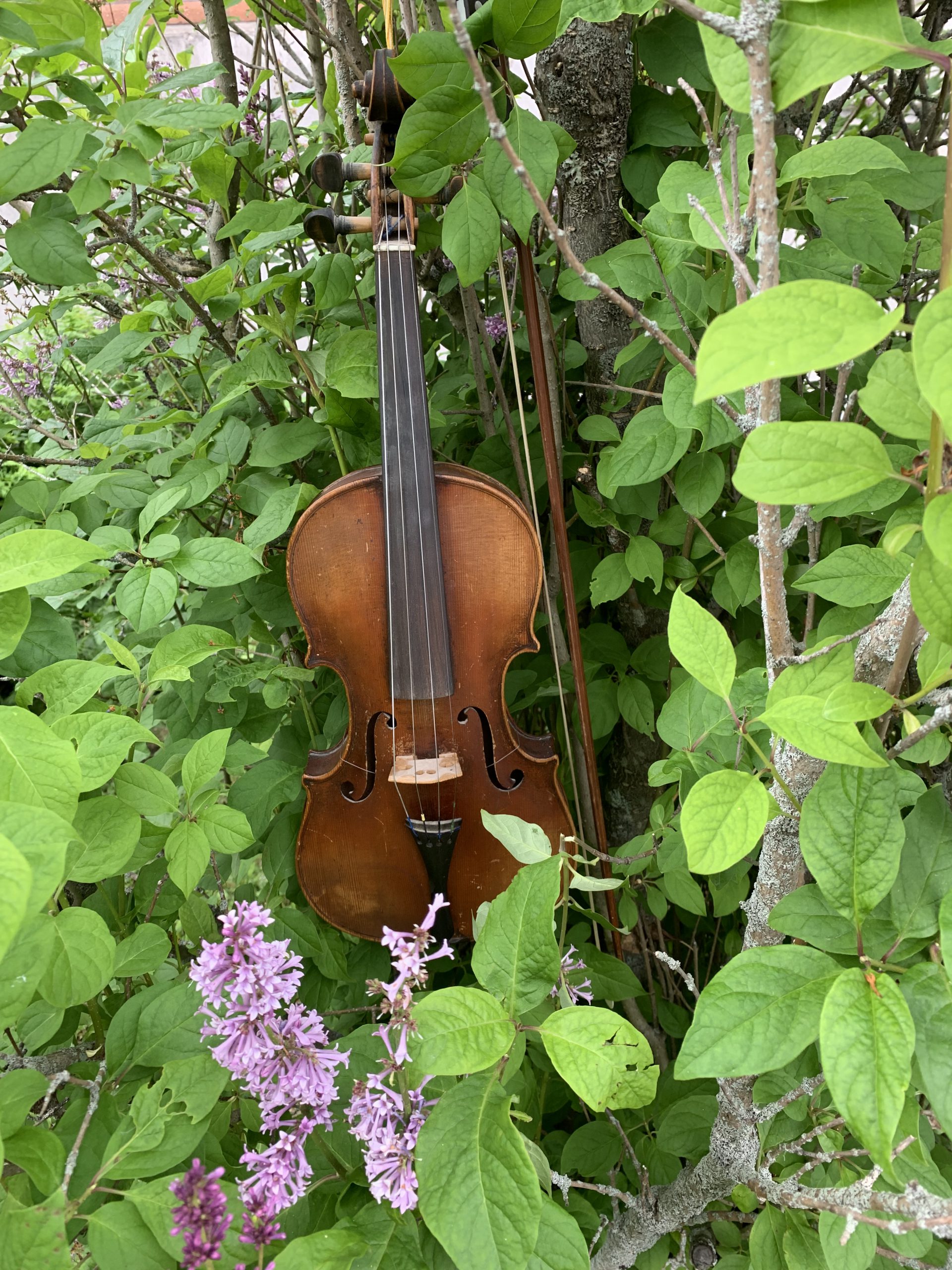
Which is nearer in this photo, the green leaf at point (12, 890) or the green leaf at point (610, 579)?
the green leaf at point (12, 890)

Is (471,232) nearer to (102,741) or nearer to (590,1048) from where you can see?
(102,741)

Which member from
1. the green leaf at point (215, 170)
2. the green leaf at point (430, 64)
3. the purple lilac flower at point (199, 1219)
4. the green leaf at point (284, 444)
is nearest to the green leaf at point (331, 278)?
the green leaf at point (284, 444)

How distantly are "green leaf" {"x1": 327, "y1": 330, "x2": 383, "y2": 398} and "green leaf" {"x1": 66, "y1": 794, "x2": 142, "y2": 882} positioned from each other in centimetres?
45

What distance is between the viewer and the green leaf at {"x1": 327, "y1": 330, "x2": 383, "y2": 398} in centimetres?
82

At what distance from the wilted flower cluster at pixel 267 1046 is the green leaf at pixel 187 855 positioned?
108 millimetres

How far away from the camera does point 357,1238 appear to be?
0.51 meters

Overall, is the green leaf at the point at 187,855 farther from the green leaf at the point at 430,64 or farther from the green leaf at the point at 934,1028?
the green leaf at the point at 430,64

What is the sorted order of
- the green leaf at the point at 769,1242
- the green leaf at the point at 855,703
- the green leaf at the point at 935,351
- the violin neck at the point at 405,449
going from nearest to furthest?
the green leaf at the point at 935,351, the green leaf at the point at 855,703, the green leaf at the point at 769,1242, the violin neck at the point at 405,449

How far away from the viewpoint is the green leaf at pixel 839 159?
1.73 ft

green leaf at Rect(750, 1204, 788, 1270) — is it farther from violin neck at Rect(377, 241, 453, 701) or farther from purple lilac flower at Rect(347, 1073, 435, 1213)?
violin neck at Rect(377, 241, 453, 701)

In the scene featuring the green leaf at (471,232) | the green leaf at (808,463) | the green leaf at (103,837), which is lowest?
the green leaf at (103,837)

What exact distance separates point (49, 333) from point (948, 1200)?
195 centimetres

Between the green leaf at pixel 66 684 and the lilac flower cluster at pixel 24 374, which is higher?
the lilac flower cluster at pixel 24 374

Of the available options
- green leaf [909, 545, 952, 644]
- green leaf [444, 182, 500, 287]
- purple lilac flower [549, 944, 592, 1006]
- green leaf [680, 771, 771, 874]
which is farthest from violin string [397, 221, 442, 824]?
green leaf [909, 545, 952, 644]
